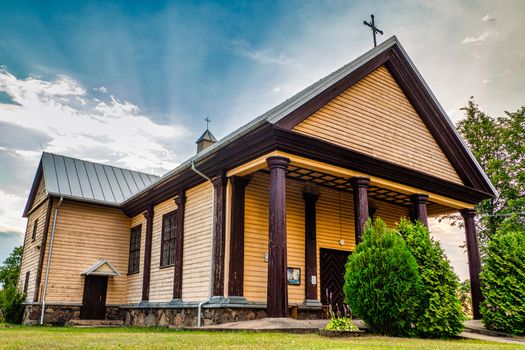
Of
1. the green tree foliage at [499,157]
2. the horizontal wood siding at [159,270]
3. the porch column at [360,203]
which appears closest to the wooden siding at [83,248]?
the horizontal wood siding at [159,270]

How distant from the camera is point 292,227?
13.5m

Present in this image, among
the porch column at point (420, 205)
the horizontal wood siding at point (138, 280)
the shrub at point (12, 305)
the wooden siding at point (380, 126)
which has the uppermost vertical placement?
the wooden siding at point (380, 126)

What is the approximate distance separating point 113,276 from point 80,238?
6.50ft

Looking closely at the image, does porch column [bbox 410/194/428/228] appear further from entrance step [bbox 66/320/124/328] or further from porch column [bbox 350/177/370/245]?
entrance step [bbox 66/320/124/328]

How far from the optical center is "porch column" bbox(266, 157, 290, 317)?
9625 mm

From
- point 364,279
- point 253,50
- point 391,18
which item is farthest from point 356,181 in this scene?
point 253,50

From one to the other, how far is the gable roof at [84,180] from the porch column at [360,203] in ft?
35.0

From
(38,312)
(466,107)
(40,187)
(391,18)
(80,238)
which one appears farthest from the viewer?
→ (466,107)

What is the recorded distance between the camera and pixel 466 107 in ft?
80.3

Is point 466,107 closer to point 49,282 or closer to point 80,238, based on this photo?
point 80,238

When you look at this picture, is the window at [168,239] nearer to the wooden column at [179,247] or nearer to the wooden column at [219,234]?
the wooden column at [179,247]

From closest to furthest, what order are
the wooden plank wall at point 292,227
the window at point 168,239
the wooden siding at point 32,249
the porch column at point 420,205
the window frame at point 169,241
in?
the wooden plank wall at point 292,227 → the porch column at point 420,205 → the window frame at point 169,241 → the window at point 168,239 → the wooden siding at point 32,249

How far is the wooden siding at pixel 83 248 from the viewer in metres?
17.2

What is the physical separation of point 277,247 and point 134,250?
10.2 metres
